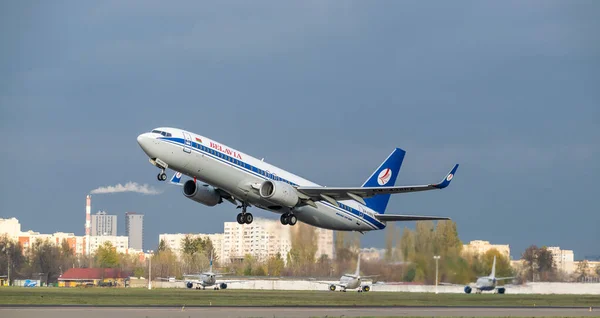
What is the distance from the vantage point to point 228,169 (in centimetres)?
5709

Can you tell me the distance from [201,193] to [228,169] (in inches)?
255

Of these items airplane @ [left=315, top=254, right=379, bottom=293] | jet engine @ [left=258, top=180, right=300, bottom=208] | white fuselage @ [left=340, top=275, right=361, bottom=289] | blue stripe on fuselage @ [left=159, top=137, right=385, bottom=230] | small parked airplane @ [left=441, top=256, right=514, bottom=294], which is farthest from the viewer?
small parked airplane @ [left=441, top=256, right=514, bottom=294]

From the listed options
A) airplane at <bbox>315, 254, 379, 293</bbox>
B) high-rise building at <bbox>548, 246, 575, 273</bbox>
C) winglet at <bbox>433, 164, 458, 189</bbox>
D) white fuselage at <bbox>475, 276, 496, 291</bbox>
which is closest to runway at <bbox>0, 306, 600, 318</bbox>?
winglet at <bbox>433, 164, 458, 189</bbox>

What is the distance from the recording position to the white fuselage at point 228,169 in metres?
54.6

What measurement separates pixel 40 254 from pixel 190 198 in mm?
79792

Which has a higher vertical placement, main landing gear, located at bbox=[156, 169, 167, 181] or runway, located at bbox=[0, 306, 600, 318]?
main landing gear, located at bbox=[156, 169, 167, 181]

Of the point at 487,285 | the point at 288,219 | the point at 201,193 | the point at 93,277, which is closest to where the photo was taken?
the point at 288,219

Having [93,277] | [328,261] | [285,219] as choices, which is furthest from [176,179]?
[93,277]

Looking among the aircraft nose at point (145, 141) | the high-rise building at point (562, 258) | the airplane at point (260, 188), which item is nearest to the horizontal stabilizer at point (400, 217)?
the airplane at point (260, 188)

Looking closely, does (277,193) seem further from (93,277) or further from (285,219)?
(93,277)

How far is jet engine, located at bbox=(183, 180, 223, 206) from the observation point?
206ft

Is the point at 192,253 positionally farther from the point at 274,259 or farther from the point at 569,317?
the point at 569,317

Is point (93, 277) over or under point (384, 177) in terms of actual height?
under

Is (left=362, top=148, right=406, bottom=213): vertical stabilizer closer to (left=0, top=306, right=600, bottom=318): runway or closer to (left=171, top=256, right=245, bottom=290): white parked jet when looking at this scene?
(left=0, top=306, right=600, bottom=318): runway
